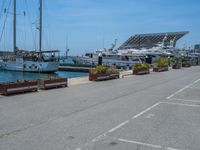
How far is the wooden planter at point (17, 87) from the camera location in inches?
556

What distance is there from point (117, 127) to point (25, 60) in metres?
45.8

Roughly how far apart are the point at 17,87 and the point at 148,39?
4512 inches

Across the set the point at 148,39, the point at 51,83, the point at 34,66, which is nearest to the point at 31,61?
the point at 34,66

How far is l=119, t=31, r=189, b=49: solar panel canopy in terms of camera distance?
11451 centimetres

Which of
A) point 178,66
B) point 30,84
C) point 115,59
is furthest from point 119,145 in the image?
point 115,59

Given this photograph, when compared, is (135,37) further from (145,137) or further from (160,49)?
(145,137)

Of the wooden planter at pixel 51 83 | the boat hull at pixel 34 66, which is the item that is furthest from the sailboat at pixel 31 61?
the wooden planter at pixel 51 83

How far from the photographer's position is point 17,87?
14.8 metres

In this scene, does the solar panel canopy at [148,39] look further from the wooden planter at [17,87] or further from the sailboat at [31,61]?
the wooden planter at [17,87]

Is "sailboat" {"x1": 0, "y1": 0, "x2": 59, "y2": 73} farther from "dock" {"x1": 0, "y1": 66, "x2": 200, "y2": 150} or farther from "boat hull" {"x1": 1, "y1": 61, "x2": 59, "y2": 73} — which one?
"dock" {"x1": 0, "y1": 66, "x2": 200, "y2": 150}

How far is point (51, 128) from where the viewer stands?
8.05m

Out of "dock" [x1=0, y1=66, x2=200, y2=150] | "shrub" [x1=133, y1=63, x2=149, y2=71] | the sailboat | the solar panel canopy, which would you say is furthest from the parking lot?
the solar panel canopy

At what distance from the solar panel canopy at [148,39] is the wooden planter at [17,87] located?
98.9 m

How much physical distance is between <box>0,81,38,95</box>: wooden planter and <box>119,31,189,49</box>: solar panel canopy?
98.9m
